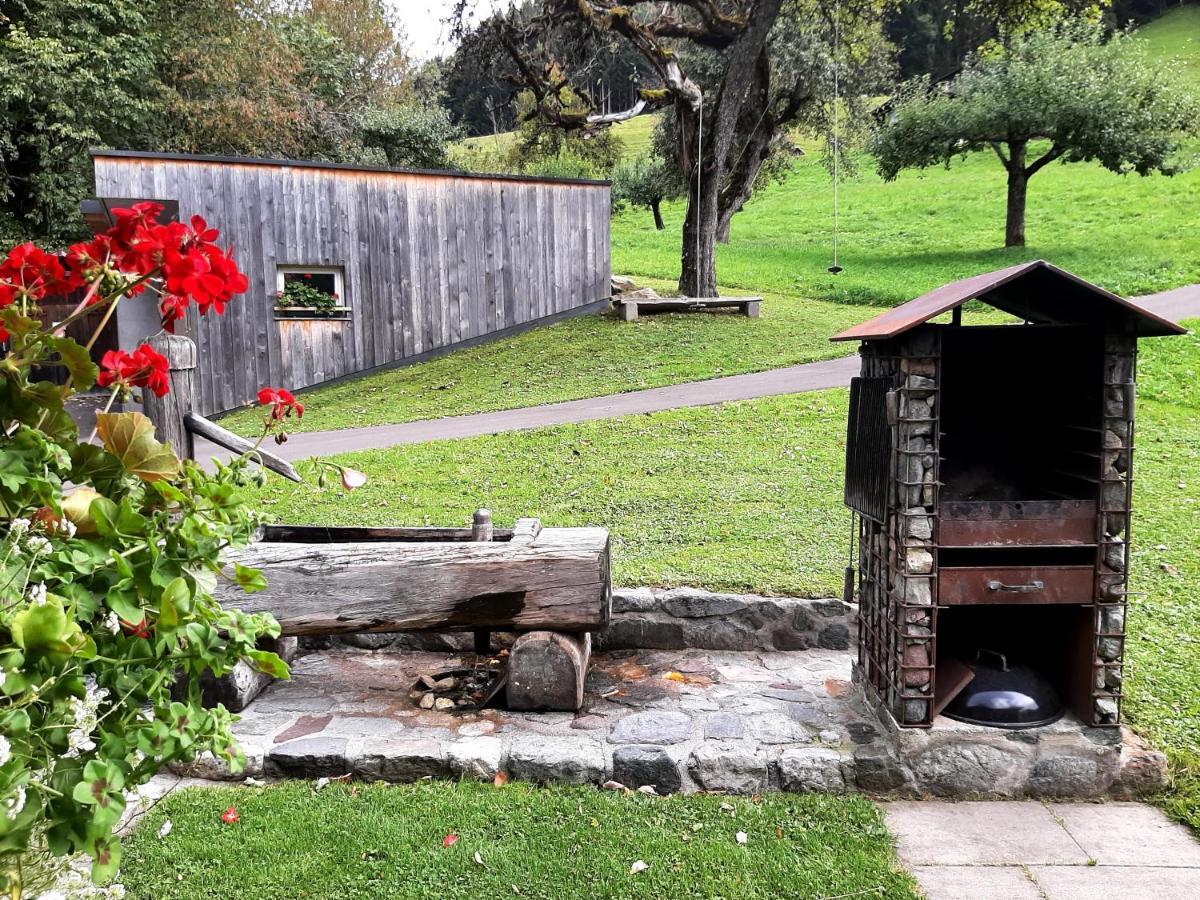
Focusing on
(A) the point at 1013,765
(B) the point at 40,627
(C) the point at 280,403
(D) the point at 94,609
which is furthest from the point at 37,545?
(A) the point at 1013,765

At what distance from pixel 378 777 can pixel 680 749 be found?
1.37 m

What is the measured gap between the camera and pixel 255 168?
1446 centimetres

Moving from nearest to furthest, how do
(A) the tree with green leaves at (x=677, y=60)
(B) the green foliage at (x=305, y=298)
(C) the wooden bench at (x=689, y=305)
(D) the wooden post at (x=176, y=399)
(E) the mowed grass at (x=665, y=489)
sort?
(D) the wooden post at (x=176, y=399)
(E) the mowed grass at (x=665, y=489)
(B) the green foliage at (x=305, y=298)
(A) the tree with green leaves at (x=677, y=60)
(C) the wooden bench at (x=689, y=305)

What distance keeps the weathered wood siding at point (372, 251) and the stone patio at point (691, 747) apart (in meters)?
11.0

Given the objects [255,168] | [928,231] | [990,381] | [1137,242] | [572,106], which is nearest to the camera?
[990,381]

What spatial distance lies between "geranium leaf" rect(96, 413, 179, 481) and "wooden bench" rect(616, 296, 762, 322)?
51.3 feet

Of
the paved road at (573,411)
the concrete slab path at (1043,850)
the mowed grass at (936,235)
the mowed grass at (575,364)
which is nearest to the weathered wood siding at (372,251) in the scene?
the mowed grass at (575,364)

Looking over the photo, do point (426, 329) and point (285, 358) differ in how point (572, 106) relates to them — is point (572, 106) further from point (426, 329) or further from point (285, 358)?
point (285, 358)

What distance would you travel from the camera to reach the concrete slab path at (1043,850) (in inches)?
132

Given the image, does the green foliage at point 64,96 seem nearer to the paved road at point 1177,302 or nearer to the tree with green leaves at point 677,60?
the tree with green leaves at point 677,60

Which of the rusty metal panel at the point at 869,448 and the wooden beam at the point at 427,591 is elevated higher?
the rusty metal panel at the point at 869,448

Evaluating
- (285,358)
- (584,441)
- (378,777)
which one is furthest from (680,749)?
(285,358)

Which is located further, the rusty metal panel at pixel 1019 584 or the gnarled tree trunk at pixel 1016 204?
the gnarled tree trunk at pixel 1016 204

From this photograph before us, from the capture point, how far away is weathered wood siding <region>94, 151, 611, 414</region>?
46.9 feet
